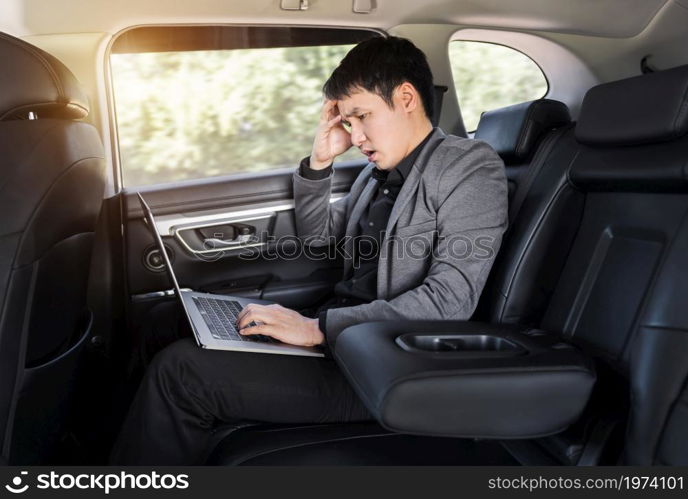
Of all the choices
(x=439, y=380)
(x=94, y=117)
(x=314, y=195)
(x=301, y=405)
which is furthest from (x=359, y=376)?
(x=94, y=117)

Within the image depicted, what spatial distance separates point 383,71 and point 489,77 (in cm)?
92

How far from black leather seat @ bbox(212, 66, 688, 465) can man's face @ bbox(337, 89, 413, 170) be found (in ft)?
1.18

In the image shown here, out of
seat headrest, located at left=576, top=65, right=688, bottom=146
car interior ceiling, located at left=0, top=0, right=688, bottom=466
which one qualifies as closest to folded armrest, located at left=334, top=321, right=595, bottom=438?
car interior ceiling, located at left=0, top=0, right=688, bottom=466

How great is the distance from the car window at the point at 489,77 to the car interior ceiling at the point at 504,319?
559 mm

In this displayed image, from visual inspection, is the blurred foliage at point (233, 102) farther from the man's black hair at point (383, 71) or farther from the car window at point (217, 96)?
the man's black hair at point (383, 71)

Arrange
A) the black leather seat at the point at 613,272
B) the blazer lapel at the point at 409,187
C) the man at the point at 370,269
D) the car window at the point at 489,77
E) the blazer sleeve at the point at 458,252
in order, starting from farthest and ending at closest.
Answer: the car window at the point at 489,77 < the blazer lapel at the point at 409,187 < the blazer sleeve at the point at 458,252 < the man at the point at 370,269 < the black leather seat at the point at 613,272

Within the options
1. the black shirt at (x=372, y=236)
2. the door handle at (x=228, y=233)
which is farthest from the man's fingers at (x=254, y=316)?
the door handle at (x=228, y=233)

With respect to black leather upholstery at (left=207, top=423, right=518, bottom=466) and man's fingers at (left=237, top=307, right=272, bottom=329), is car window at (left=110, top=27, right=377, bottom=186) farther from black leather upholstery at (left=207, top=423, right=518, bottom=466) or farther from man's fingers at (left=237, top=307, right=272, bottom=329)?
black leather upholstery at (left=207, top=423, right=518, bottom=466)

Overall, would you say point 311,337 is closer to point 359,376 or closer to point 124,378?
point 359,376

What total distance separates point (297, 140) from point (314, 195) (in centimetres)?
40

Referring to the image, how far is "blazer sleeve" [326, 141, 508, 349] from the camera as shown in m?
1.56

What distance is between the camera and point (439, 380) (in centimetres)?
107

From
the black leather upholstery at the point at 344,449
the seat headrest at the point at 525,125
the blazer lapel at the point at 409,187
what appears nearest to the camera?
the black leather upholstery at the point at 344,449

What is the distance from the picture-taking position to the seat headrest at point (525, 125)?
185 cm
